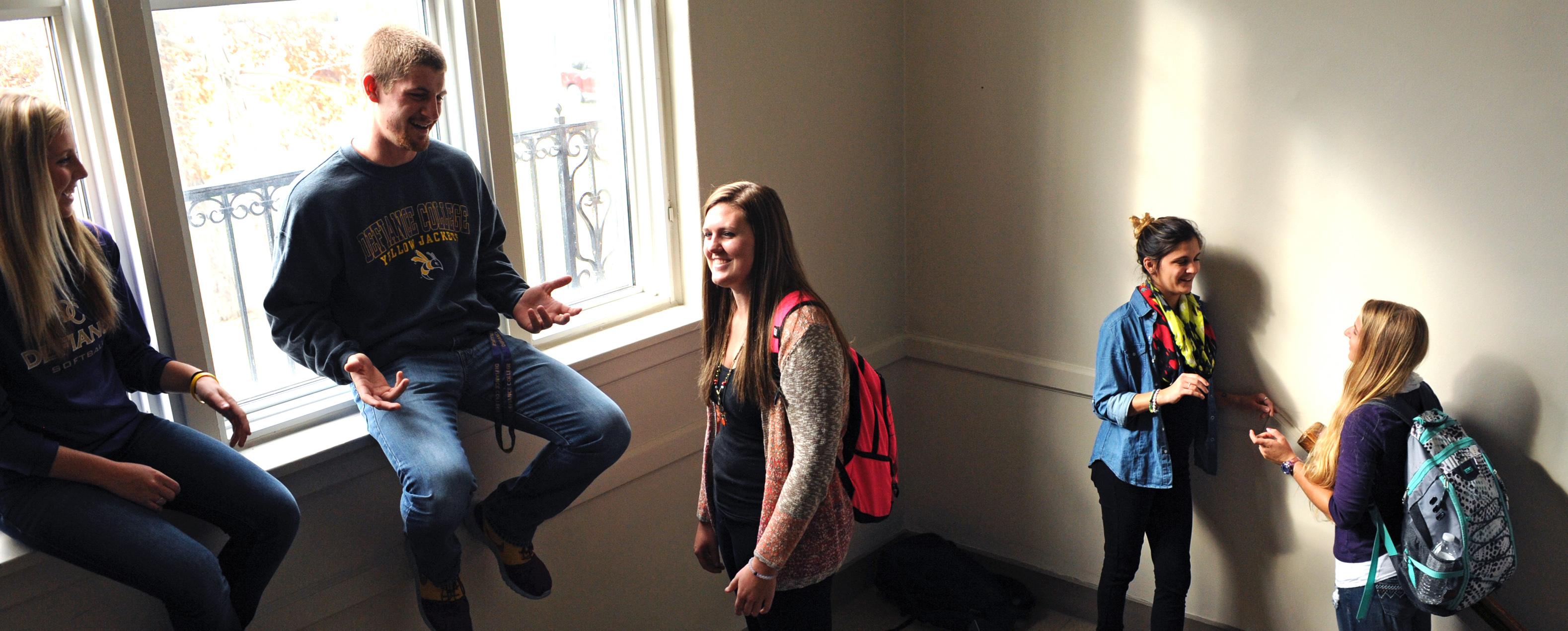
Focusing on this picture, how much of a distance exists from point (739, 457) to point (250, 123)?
1.31m

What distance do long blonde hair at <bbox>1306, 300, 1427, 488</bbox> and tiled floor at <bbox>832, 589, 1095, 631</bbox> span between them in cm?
132

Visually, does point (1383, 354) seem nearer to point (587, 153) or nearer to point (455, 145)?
point (587, 153)

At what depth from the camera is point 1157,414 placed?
2.96 metres

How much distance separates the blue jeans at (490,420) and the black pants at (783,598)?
32cm

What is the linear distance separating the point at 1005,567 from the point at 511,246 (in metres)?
2.24

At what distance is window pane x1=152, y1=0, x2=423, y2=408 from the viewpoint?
7.20 ft

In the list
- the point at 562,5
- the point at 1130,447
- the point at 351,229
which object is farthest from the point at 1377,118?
the point at 351,229

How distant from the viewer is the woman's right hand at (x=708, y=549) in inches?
92.4

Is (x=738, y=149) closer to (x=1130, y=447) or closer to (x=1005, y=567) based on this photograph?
(x=1130, y=447)

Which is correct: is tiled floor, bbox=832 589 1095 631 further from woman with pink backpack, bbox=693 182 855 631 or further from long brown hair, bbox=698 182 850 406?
long brown hair, bbox=698 182 850 406

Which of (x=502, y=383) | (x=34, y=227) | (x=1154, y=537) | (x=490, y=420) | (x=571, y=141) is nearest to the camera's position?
(x=34, y=227)

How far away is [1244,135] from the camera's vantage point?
9.80 ft

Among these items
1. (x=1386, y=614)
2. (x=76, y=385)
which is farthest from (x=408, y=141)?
(x=1386, y=614)

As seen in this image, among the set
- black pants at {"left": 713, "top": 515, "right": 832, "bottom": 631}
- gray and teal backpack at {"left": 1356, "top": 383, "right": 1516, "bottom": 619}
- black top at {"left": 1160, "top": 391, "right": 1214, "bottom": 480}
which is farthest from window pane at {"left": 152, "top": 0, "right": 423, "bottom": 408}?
gray and teal backpack at {"left": 1356, "top": 383, "right": 1516, "bottom": 619}
